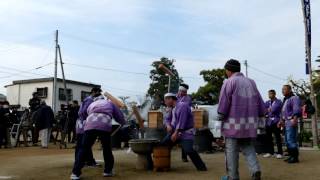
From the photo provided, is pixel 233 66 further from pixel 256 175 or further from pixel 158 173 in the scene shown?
pixel 158 173

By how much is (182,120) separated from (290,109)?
2847 mm

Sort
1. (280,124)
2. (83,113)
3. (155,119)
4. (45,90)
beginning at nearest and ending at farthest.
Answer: (83,113) → (280,124) → (155,119) → (45,90)

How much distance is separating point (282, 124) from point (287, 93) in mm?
826

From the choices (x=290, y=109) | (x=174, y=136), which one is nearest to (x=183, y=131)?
(x=174, y=136)

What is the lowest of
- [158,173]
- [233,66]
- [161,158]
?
[158,173]

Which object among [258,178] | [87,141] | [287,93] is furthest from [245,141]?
[287,93]

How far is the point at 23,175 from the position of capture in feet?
30.9

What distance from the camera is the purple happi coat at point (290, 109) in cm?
1098

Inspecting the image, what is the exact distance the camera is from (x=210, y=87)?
4059 cm

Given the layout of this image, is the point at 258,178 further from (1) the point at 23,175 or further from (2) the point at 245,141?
(1) the point at 23,175

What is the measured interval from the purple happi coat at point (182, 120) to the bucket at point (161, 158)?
1.34 feet

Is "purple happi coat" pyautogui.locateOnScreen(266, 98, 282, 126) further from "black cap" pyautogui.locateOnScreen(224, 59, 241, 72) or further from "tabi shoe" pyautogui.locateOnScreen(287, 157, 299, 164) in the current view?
"black cap" pyautogui.locateOnScreen(224, 59, 241, 72)

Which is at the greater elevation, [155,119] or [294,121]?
[155,119]

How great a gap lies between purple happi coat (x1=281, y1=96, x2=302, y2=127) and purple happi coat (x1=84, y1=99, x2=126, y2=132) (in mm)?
4000
